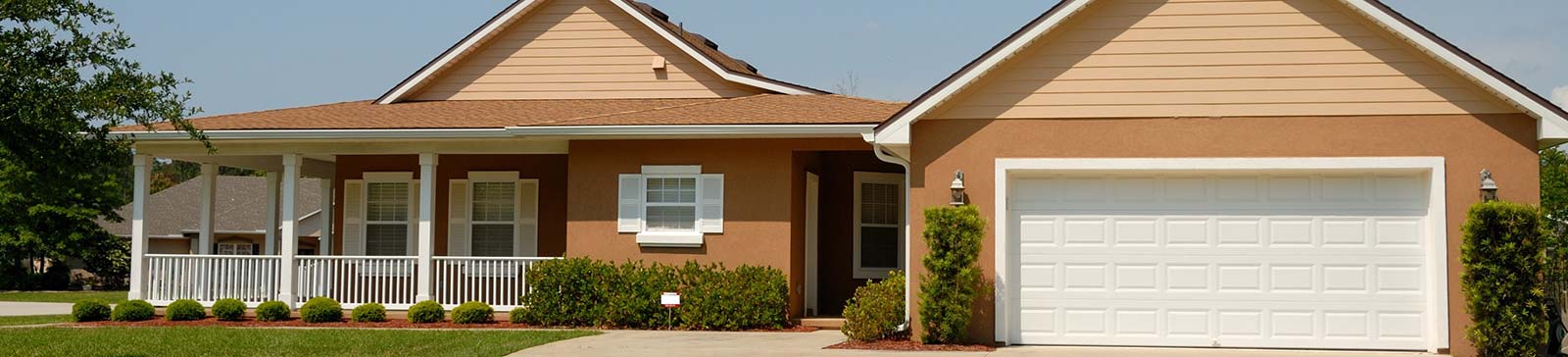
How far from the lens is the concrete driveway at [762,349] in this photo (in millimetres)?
13492

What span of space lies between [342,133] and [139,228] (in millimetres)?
3354

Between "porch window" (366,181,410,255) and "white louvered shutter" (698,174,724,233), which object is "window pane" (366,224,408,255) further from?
"white louvered shutter" (698,174,724,233)

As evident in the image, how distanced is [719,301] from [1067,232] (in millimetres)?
4482

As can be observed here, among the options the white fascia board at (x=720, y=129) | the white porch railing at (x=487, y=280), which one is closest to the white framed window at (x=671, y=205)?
the white fascia board at (x=720, y=129)

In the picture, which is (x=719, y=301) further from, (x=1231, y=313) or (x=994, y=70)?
(x=1231, y=313)

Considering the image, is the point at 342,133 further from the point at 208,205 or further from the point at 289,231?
the point at 208,205

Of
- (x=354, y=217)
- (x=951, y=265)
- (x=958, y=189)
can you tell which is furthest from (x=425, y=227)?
(x=951, y=265)

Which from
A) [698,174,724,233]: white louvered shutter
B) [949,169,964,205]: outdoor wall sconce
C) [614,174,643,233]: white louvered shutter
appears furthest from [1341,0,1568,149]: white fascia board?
[614,174,643,233]: white louvered shutter

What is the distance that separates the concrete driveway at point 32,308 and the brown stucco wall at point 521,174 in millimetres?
6987

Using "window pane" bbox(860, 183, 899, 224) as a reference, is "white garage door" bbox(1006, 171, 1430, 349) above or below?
below

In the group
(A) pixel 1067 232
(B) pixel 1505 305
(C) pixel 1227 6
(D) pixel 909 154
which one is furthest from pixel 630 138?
(B) pixel 1505 305

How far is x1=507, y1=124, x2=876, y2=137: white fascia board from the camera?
16531 millimetres

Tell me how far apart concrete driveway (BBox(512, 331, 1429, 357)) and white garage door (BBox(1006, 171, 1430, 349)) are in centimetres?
30

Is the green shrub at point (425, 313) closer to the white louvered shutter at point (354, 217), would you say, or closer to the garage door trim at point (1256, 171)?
the white louvered shutter at point (354, 217)
